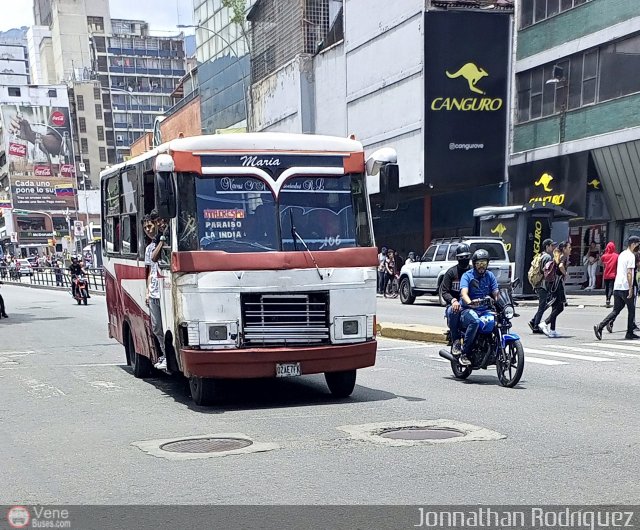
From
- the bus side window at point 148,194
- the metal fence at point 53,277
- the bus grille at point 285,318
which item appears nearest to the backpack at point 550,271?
the bus grille at point 285,318

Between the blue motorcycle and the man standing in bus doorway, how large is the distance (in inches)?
160

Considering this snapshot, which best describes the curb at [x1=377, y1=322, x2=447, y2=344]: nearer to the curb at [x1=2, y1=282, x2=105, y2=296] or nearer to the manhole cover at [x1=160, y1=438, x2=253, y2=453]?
the manhole cover at [x1=160, y1=438, x2=253, y2=453]

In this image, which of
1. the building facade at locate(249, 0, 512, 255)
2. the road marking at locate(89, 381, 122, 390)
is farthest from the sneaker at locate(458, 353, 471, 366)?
the building facade at locate(249, 0, 512, 255)

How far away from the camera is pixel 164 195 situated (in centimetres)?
834

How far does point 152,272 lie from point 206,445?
3.23 m

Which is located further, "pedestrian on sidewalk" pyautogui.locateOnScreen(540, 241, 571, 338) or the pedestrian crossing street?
"pedestrian on sidewalk" pyautogui.locateOnScreen(540, 241, 571, 338)

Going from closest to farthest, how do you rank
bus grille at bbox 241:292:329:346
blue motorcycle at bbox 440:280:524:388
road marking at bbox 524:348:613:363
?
bus grille at bbox 241:292:329:346 → blue motorcycle at bbox 440:280:524:388 → road marking at bbox 524:348:613:363

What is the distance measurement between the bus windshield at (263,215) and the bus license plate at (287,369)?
1.29m

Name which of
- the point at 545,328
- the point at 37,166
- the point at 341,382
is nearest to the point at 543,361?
the point at 545,328

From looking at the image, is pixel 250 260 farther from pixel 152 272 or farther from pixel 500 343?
pixel 500 343

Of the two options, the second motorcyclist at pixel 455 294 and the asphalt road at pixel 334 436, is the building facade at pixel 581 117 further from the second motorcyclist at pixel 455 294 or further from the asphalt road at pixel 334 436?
the second motorcyclist at pixel 455 294

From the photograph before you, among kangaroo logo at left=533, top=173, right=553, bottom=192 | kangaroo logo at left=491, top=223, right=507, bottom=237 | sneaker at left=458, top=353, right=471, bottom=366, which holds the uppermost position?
kangaroo logo at left=533, top=173, right=553, bottom=192

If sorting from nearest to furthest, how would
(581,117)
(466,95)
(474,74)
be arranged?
1. (581,117)
2. (474,74)
3. (466,95)

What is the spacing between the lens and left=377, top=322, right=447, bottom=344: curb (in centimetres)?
1509
